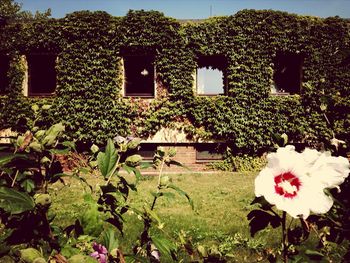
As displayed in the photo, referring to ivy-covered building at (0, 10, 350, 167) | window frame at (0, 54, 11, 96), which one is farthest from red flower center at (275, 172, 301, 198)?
window frame at (0, 54, 11, 96)

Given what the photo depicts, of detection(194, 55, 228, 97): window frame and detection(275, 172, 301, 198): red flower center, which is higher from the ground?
detection(194, 55, 228, 97): window frame

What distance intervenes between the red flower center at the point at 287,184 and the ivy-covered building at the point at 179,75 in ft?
34.0

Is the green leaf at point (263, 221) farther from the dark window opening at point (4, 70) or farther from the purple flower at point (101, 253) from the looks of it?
the dark window opening at point (4, 70)

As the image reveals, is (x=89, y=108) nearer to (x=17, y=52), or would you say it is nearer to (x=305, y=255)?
(x=17, y=52)

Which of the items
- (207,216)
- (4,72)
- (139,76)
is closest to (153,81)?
(139,76)

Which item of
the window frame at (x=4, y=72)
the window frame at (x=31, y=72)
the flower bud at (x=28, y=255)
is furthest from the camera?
the window frame at (x=4, y=72)

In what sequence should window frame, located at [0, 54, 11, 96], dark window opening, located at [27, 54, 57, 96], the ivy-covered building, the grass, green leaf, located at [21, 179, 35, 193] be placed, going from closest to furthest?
green leaf, located at [21, 179, 35, 193] → the grass → the ivy-covered building → dark window opening, located at [27, 54, 57, 96] → window frame, located at [0, 54, 11, 96]

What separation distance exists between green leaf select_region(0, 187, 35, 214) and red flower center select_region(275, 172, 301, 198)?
84cm

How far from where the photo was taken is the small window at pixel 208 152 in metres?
11.9

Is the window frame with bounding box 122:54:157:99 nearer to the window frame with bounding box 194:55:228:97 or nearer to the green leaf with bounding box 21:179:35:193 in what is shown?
the window frame with bounding box 194:55:228:97

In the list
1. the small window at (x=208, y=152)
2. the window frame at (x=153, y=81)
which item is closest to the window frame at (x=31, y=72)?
the window frame at (x=153, y=81)

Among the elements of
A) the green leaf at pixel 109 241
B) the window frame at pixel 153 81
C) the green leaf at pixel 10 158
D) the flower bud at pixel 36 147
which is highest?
the window frame at pixel 153 81

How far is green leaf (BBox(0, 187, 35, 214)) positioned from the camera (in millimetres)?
935

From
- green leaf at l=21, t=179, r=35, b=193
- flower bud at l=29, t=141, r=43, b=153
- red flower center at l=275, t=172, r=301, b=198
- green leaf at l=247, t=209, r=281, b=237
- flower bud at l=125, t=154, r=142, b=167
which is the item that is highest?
flower bud at l=29, t=141, r=43, b=153
